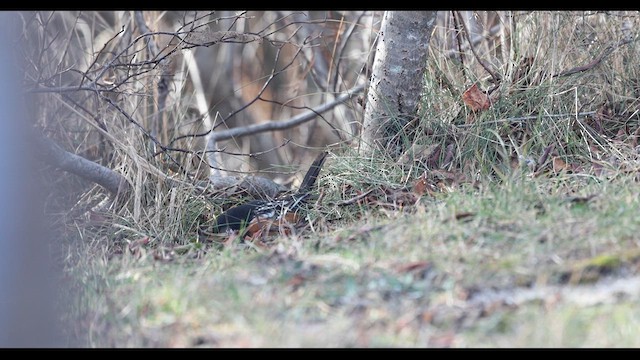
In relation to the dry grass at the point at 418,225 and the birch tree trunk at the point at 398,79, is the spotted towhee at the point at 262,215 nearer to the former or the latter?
the dry grass at the point at 418,225

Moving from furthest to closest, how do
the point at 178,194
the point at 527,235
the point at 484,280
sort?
the point at 178,194, the point at 527,235, the point at 484,280

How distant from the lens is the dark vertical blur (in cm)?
230

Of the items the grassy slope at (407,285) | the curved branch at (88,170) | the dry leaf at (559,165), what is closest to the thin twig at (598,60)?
the dry leaf at (559,165)

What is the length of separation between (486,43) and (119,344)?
3.97 meters

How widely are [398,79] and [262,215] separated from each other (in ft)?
3.99

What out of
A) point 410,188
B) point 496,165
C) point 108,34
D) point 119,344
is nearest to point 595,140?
point 496,165

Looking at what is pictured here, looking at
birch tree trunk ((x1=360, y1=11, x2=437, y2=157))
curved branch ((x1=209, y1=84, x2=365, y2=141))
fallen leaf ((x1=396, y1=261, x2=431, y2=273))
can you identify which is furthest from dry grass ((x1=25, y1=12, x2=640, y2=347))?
curved branch ((x1=209, y1=84, x2=365, y2=141))

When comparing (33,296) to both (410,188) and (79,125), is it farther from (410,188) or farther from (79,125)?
(79,125)

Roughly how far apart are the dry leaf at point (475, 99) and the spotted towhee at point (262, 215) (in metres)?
1.09

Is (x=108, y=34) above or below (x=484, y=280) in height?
above

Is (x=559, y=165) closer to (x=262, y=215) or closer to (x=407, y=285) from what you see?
(x=262, y=215)

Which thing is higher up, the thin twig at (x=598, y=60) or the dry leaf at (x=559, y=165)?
the thin twig at (x=598, y=60)

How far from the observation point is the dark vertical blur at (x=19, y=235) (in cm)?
230

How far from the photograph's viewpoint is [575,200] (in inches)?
149
